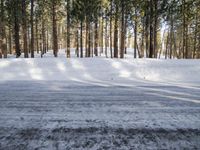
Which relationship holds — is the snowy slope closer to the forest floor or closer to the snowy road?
the forest floor

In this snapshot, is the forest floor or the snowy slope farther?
the snowy slope

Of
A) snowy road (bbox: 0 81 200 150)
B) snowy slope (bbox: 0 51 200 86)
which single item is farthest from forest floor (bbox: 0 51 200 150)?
snowy slope (bbox: 0 51 200 86)

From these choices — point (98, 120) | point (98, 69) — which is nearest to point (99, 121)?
point (98, 120)

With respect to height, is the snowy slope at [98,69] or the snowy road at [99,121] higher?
the snowy slope at [98,69]

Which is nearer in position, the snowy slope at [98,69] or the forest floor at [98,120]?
the forest floor at [98,120]

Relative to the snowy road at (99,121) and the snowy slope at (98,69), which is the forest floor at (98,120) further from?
the snowy slope at (98,69)

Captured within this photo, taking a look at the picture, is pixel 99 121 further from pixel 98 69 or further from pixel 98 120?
pixel 98 69

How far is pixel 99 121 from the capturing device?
14.5 feet

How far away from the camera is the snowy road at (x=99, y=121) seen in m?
3.43

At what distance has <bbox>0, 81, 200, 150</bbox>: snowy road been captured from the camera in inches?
135

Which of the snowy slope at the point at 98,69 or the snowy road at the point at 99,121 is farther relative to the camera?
the snowy slope at the point at 98,69

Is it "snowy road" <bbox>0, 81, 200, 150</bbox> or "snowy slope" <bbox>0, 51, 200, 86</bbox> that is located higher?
"snowy slope" <bbox>0, 51, 200, 86</bbox>

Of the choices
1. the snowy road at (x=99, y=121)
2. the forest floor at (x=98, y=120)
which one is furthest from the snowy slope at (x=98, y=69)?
the snowy road at (x=99, y=121)

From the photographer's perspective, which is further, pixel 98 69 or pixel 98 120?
pixel 98 69
